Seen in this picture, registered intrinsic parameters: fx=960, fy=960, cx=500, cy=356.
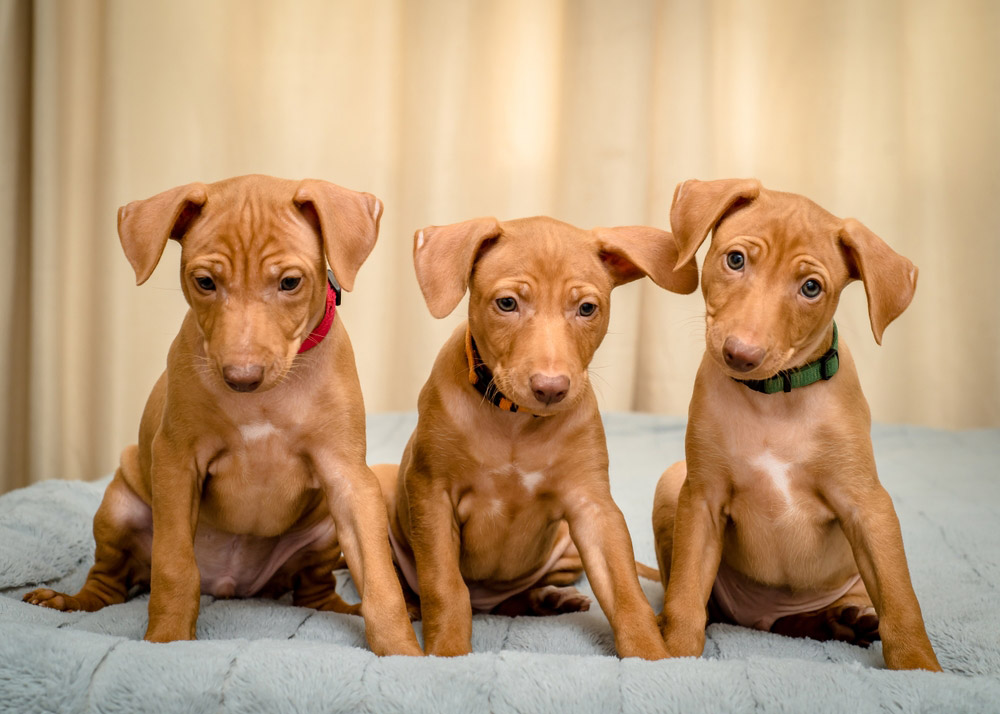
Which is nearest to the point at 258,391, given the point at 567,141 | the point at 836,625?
the point at 836,625

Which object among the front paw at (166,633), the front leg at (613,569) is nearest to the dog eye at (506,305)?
the front leg at (613,569)

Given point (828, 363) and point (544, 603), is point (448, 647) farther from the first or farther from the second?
point (828, 363)

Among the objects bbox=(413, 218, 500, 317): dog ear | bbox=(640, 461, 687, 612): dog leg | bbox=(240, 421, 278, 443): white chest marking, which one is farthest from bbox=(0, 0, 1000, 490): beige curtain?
bbox=(240, 421, 278, 443): white chest marking

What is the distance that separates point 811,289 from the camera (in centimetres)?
241

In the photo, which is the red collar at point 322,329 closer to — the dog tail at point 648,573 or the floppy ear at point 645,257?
the floppy ear at point 645,257

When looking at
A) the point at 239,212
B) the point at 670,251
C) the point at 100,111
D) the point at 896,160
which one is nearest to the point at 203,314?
the point at 239,212

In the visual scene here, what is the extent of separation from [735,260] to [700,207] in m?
0.19

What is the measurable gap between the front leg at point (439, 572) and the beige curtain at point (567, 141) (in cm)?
352

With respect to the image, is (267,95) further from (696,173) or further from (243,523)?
(243,523)

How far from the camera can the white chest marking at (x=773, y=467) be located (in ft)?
8.25

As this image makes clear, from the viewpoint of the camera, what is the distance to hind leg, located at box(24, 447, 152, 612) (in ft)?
9.52

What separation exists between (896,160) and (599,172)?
1882 millimetres

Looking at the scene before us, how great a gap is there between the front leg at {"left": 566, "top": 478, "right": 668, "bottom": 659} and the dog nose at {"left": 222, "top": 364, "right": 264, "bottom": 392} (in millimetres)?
951

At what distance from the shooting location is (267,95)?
19.7 ft
